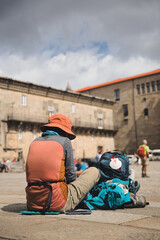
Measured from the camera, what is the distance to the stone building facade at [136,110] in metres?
44.6

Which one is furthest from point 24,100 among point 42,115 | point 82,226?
point 82,226

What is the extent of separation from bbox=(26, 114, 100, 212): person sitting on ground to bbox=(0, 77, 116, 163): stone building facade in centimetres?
2452

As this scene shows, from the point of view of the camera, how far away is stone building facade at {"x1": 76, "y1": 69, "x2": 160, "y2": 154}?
44.6m

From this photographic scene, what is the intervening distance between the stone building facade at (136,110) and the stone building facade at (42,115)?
165 inches

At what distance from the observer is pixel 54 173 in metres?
3.57

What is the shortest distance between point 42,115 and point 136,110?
18.1 metres

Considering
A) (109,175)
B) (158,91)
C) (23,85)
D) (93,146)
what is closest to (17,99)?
(23,85)

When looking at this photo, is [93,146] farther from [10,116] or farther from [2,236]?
[2,236]

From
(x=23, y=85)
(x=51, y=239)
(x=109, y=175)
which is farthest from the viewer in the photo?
(x=23, y=85)

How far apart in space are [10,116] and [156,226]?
2923cm

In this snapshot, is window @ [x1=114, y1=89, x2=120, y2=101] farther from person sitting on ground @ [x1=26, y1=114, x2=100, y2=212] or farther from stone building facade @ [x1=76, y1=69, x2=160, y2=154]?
person sitting on ground @ [x1=26, y1=114, x2=100, y2=212]

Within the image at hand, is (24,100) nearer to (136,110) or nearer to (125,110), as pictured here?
(125,110)

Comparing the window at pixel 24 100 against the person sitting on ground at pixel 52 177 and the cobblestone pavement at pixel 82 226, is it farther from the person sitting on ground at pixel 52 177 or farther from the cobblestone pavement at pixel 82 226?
the cobblestone pavement at pixel 82 226

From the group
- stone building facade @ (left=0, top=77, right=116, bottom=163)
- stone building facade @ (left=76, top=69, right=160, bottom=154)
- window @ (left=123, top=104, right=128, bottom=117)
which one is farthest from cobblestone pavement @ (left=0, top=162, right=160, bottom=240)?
window @ (left=123, top=104, right=128, bottom=117)
